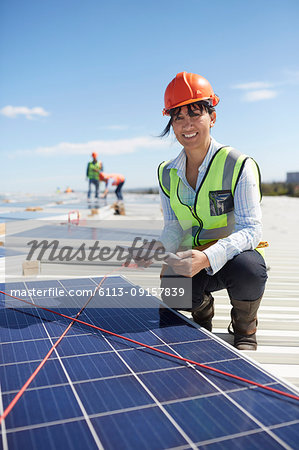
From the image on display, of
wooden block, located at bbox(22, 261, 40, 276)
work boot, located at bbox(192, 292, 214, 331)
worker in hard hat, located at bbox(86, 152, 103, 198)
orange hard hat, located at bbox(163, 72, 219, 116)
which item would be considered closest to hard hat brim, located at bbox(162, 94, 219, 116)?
orange hard hat, located at bbox(163, 72, 219, 116)

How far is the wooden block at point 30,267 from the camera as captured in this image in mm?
4500

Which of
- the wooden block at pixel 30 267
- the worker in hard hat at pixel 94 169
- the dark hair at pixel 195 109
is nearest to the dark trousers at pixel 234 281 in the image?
the dark hair at pixel 195 109

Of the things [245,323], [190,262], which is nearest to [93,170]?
[245,323]

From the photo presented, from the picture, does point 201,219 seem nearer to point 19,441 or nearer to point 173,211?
point 173,211

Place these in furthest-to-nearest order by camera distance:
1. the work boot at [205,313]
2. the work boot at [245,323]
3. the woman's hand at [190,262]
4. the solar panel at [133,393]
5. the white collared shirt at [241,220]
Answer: the work boot at [205,313], the work boot at [245,323], the white collared shirt at [241,220], the woman's hand at [190,262], the solar panel at [133,393]

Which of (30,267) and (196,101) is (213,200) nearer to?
(196,101)

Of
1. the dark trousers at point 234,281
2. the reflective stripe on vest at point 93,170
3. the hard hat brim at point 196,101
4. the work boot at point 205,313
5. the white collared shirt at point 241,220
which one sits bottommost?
the work boot at point 205,313

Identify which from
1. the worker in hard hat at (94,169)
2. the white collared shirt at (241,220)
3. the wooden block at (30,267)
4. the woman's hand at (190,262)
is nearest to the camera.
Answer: the woman's hand at (190,262)

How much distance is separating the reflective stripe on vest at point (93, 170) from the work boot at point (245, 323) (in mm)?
17175

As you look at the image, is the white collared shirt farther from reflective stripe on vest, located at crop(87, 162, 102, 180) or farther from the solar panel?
reflective stripe on vest, located at crop(87, 162, 102, 180)

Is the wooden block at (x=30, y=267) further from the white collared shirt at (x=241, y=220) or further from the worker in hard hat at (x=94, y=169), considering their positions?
the worker in hard hat at (x=94, y=169)

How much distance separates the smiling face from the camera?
2.74m

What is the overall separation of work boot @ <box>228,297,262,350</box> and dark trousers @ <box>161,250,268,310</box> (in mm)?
52

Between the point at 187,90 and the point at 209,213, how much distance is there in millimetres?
861
